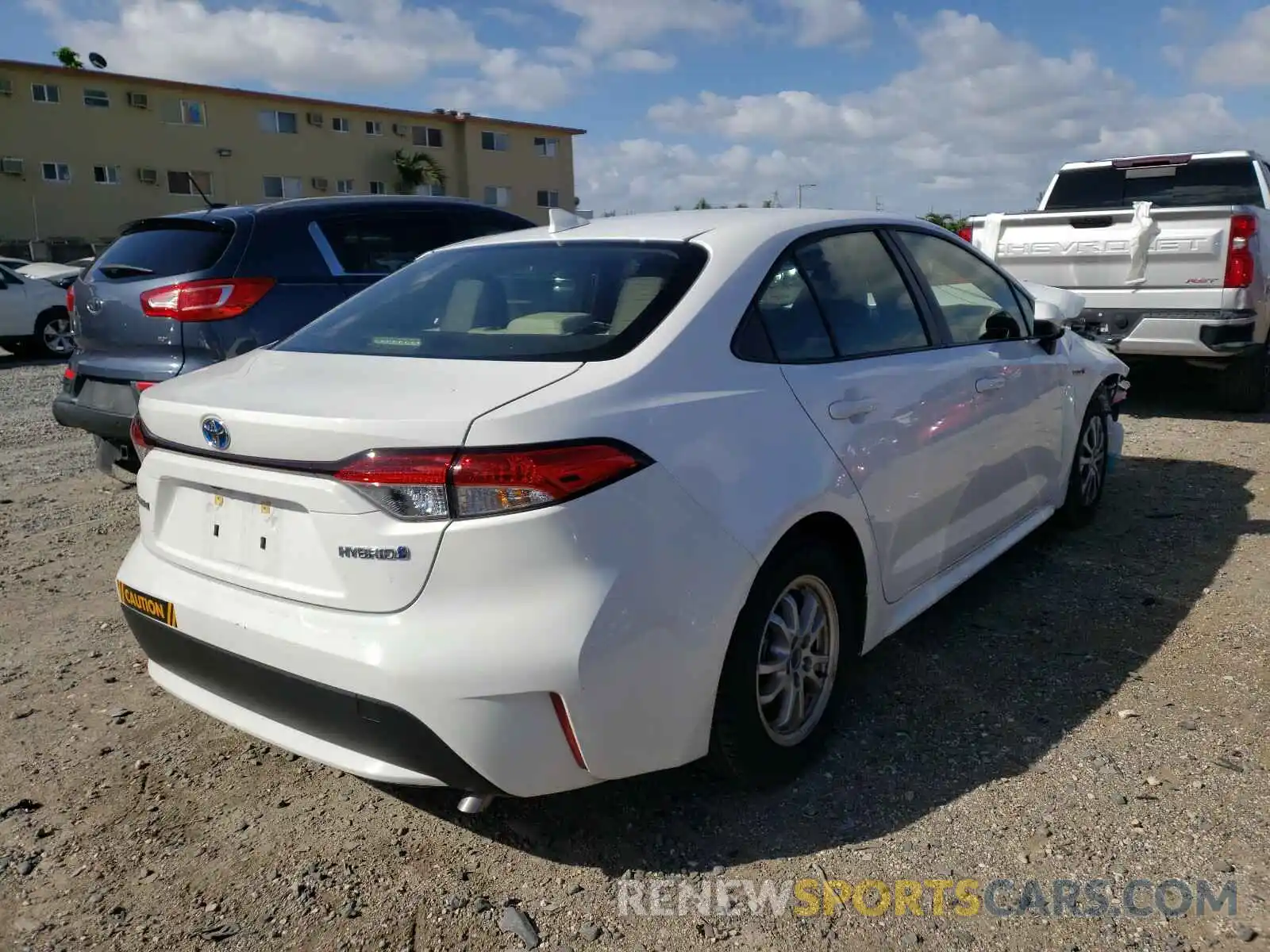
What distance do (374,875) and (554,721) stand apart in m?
0.76

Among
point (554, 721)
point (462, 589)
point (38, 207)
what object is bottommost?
point (554, 721)

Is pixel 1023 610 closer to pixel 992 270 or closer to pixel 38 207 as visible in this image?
pixel 992 270

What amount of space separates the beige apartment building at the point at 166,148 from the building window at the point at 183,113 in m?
0.04

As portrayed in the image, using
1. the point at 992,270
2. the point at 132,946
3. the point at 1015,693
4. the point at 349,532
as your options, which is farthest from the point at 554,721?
the point at 992,270

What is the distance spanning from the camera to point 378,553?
224cm

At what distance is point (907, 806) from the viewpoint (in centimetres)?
280

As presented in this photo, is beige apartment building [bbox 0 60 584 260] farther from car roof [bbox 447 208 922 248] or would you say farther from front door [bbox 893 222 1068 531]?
car roof [bbox 447 208 922 248]

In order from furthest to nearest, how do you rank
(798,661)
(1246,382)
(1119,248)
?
(1246,382)
(1119,248)
(798,661)

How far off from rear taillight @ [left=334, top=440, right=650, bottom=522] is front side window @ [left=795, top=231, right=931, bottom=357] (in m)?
1.27

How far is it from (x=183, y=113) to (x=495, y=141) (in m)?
13.5

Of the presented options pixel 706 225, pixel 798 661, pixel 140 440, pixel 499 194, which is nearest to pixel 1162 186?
pixel 706 225

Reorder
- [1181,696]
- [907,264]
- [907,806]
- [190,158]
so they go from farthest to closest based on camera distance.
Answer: [190,158] → [907,264] → [1181,696] → [907,806]

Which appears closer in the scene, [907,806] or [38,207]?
[907,806]

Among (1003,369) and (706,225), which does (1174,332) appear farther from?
(706,225)
